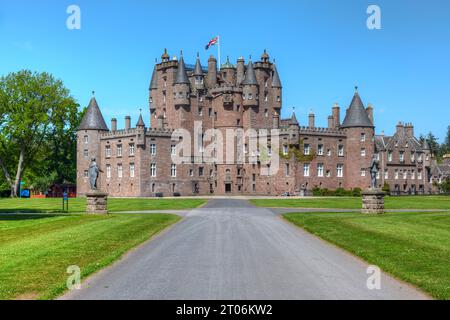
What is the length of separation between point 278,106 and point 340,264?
246 ft

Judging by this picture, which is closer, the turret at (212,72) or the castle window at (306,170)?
the castle window at (306,170)

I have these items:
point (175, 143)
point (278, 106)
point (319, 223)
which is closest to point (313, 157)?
point (278, 106)

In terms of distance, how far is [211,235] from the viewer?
22250mm

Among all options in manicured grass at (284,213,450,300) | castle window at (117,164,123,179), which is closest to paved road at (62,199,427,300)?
manicured grass at (284,213,450,300)

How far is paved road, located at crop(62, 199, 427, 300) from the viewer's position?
36.4ft

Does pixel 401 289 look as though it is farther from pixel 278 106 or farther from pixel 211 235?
pixel 278 106

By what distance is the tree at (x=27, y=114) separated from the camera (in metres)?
75.1

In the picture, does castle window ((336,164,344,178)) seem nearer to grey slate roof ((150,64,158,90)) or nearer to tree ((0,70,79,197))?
grey slate roof ((150,64,158,90))

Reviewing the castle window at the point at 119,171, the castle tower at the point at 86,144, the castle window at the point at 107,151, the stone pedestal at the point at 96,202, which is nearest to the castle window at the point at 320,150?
the castle window at the point at 119,171

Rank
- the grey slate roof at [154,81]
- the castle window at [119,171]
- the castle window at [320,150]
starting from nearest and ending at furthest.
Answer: the castle window at [320,150] → the castle window at [119,171] → the grey slate roof at [154,81]

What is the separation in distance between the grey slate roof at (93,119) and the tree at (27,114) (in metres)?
2.29

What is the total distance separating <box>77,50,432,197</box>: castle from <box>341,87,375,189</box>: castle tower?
148 mm

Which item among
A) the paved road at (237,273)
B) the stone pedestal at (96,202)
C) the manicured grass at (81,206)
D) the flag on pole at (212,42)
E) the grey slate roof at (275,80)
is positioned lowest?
the paved road at (237,273)

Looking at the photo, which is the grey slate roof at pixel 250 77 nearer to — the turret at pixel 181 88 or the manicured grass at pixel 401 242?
the turret at pixel 181 88
